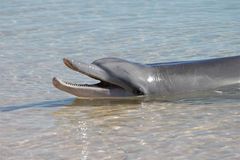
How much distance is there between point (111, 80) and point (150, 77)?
0.46 metres

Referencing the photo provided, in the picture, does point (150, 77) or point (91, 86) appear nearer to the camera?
point (91, 86)

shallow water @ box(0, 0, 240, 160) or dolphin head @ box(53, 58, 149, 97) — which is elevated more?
dolphin head @ box(53, 58, 149, 97)

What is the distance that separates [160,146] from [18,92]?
246 centimetres

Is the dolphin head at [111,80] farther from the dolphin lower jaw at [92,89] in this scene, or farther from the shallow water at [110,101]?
the shallow water at [110,101]

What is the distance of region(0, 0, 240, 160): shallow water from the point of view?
5562 millimetres

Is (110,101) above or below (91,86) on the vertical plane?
below

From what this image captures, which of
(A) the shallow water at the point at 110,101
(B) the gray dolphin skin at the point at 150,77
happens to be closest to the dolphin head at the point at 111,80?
(B) the gray dolphin skin at the point at 150,77

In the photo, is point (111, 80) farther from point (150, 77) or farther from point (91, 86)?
point (150, 77)

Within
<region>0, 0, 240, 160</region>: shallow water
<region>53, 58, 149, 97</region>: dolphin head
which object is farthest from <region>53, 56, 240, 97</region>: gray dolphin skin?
<region>0, 0, 240, 160</region>: shallow water

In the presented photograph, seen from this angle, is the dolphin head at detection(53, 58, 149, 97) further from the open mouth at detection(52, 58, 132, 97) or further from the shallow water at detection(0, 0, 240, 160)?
the shallow water at detection(0, 0, 240, 160)

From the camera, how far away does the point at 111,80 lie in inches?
Result: 276

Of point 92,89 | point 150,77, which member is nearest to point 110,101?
point 92,89

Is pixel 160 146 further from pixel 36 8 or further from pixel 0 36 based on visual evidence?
pixel 36 8

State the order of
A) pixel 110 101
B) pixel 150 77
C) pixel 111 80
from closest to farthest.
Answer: pixel 111 80
pixel 110 101
pixel 150 77
